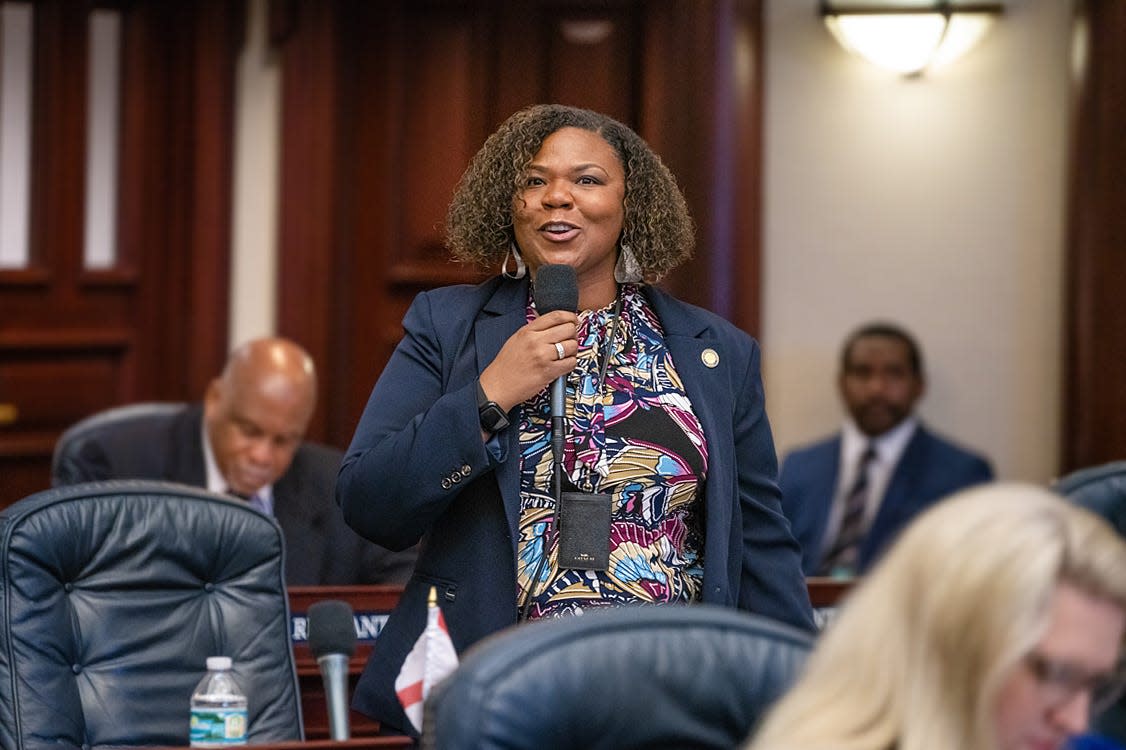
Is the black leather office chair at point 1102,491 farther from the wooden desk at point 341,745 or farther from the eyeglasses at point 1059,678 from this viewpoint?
the eyeglasses at point 1059,678

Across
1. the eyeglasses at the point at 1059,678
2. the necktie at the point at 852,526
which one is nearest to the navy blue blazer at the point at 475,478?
the eyeglasses at the point at 1059,678

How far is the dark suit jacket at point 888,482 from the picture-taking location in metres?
6.14

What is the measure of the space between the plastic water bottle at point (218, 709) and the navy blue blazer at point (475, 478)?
253mm

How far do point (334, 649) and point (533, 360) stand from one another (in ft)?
1.69

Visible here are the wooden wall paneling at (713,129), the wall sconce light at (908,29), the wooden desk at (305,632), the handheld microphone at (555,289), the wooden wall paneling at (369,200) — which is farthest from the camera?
the wall sconce light at (908,29)

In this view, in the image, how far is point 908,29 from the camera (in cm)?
648

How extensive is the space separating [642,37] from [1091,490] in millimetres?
3138

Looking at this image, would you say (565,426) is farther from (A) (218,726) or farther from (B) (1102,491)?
(B) (1102,491)

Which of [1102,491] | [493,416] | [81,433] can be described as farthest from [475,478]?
[81,433]

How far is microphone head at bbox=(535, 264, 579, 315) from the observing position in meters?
2.85

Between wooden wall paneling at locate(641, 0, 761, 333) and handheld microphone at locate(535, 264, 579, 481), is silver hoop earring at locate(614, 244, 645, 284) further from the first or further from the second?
wooden wall paneling at locate(641, 0, 761, 333)

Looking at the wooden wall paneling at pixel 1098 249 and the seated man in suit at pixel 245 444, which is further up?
the wooden wall paneling at pixel 1098 249

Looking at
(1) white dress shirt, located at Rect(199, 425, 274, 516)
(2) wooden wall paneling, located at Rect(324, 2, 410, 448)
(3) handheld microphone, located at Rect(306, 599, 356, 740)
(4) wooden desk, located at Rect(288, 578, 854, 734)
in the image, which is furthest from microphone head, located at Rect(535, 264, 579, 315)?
(2) wooden wall paneling, located at Rect(324, 2, 410, 448)

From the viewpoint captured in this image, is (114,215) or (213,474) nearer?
→ (213,474)
